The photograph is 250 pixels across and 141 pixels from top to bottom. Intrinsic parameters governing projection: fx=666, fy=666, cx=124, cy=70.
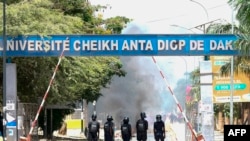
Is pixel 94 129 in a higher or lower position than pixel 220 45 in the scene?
lower

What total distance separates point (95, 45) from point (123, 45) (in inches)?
41.3

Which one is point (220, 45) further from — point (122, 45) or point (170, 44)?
point (122, 45)

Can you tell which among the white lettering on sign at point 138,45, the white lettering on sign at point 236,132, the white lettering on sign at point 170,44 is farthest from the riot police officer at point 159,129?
the white lettering on sign at point 236,132

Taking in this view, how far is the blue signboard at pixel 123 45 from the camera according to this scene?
24.8 metres

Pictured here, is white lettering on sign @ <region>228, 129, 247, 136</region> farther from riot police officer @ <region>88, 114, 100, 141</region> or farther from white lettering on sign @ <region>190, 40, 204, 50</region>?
riot police officer @ <region>88, 114, 100, 141</region>

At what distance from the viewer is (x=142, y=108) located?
43281 millimetres

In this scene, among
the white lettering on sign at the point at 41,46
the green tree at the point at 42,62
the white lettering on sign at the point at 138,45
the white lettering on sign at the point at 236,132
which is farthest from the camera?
the green tree at the point at 42,62

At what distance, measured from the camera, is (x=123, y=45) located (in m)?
25.0

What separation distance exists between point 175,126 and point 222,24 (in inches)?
1129

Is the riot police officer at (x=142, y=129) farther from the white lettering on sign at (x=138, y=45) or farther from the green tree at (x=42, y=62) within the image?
the white lettering on sign at (x=138, y=45)

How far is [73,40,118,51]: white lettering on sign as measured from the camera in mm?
24812

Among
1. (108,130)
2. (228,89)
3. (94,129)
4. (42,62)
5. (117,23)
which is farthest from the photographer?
(228,89)

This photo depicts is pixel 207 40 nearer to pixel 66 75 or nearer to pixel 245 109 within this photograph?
pixel 66 75

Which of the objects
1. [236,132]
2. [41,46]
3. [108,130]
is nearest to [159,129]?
[108,130]
